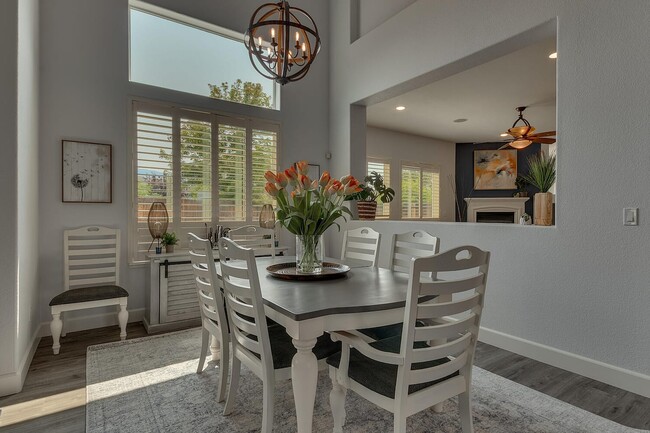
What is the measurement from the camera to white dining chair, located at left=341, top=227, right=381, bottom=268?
9.09ft

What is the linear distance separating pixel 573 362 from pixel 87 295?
3.97 metres

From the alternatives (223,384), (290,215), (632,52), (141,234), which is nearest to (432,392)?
(290,215)

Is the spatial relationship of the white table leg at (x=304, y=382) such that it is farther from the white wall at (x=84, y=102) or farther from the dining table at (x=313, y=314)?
the white wall at (x=84, y=102)

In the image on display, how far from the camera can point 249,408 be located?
2.07m

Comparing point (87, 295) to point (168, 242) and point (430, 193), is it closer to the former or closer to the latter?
point (168, 242)

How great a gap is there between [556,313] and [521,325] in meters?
0.32

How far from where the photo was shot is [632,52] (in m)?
2.30

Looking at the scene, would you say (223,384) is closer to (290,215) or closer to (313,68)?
(290,215)

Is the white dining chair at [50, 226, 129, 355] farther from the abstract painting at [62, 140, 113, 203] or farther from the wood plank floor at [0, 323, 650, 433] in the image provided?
the wood plank floor at [0, 323, 650, 433]

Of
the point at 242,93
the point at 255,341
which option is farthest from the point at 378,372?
the point at 242,93

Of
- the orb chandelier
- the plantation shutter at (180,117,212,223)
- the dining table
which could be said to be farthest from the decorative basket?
the dining table

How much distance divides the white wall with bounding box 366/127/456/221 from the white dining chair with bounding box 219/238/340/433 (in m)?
5.75

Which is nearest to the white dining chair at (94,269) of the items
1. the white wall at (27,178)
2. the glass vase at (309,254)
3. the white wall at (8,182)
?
the white wall at (27,178)

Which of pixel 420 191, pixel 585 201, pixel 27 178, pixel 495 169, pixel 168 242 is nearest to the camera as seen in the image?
pixel 585 201
